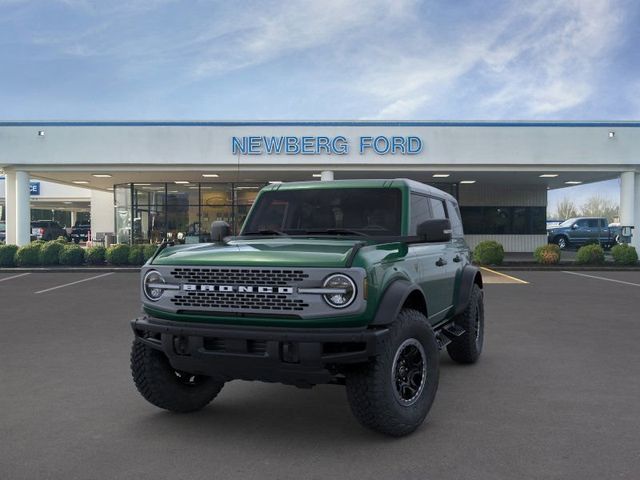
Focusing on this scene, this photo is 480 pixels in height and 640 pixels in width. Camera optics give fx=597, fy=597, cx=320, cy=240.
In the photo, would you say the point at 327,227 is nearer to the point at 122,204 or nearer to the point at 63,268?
the point at 63,268

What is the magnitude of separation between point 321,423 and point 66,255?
1846 cm

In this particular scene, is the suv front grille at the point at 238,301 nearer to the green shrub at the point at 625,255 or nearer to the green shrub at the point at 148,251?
the green shrub at the point at 148,251

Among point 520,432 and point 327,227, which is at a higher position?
point 327,227

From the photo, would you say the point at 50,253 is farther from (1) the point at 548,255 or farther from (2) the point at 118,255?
(1) the point at 548,255

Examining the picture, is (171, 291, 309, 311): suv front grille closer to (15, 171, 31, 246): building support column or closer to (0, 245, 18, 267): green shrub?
(0, 245, 18, 267): green shrub

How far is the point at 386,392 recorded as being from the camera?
158 inches

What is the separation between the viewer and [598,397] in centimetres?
529

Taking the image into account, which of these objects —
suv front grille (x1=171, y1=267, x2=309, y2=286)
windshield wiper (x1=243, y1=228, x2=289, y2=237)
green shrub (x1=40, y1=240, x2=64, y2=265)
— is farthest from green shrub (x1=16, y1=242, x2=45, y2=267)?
suv front grille (x1=171, y1=267, x2=309, y2=286)

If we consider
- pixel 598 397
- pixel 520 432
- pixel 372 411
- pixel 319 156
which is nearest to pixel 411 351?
pixel 372 411

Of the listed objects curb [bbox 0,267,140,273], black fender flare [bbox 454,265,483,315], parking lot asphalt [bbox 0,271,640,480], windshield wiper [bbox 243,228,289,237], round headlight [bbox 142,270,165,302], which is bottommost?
parking lot asphalt [bbox 0,271,640,480]

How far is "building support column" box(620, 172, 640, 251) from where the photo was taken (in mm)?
22141

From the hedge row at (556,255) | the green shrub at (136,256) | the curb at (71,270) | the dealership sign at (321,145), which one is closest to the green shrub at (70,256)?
the curb at (71,270)

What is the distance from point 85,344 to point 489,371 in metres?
4.99

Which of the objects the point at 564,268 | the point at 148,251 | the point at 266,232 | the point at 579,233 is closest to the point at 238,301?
the point at 266,232
